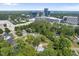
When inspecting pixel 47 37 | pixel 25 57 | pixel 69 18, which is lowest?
→ pixel 25 57

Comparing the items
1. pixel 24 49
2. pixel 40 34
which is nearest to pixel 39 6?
pixel 40 34

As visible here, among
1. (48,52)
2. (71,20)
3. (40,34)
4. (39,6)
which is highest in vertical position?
(39,6)

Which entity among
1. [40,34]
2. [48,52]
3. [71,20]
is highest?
[71,20]

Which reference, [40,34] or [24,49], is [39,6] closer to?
[40,34]

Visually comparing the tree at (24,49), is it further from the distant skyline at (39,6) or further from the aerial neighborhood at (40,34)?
the distant skyline at (39,6)

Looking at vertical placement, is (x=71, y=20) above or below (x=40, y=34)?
above

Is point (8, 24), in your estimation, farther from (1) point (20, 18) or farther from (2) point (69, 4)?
(2) point (69, 4)

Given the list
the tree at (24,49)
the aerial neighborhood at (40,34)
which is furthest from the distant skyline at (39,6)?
the tree at (24,49)

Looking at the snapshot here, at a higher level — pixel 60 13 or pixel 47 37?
pixel 60 13

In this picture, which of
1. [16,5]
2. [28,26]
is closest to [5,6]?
[16,5]
